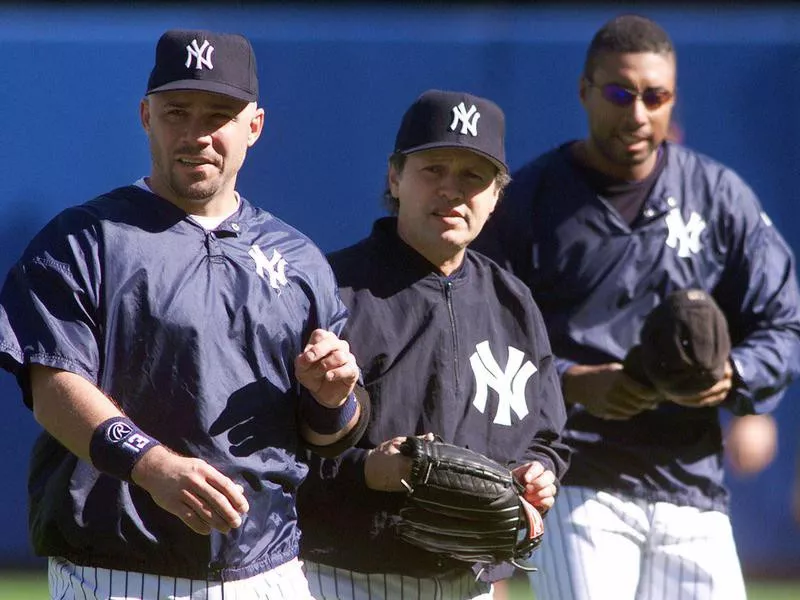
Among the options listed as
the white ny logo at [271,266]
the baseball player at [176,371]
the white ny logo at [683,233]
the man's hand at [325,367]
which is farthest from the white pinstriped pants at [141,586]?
the white ny logo at [683,233]

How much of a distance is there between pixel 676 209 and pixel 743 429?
0.87 metres

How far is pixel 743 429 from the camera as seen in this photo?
496 centimetres

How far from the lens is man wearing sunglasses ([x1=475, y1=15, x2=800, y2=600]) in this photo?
4.32 m

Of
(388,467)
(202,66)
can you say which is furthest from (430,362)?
(202,66)

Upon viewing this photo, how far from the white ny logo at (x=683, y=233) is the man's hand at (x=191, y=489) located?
218 centimetres

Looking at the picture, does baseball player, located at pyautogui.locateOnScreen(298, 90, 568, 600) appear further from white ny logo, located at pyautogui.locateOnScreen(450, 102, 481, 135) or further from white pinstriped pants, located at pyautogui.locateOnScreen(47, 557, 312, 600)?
white pinstriped pants, located at pyautogui.locateOnScreen(47, 557, 312, 600)

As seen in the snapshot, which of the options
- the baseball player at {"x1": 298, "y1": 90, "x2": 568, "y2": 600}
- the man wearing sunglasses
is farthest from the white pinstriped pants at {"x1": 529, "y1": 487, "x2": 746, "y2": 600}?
the baseball player at {"x1": 298, "y1": 90, "x2": 568, "y2": 600}

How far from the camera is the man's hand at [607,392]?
13.9 ft

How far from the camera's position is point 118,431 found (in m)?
2.73

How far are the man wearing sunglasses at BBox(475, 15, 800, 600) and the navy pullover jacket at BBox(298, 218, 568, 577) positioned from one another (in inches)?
26.2

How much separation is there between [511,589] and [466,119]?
12.9ft

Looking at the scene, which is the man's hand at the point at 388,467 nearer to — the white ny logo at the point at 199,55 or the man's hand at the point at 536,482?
the man's hand at the point at 536,482

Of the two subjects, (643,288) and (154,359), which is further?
(643,288)

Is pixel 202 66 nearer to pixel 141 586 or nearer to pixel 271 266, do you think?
pixel 271 266
